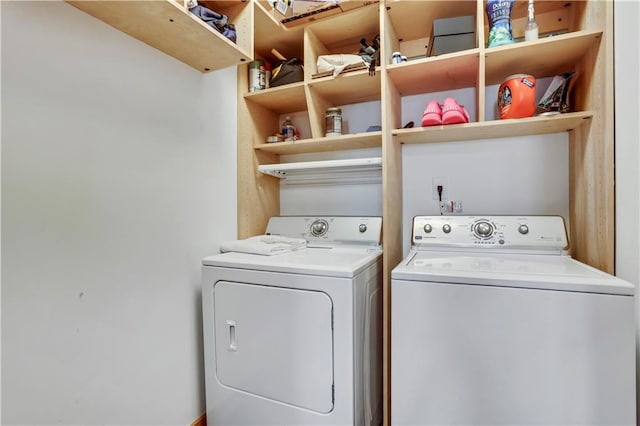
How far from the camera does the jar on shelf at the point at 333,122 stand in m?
1.83

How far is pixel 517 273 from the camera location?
104 centimetres

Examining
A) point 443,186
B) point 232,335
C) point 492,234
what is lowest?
point 232,335

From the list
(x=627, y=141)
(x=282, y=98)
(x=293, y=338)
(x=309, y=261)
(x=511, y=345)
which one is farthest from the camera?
(x=282, y=98)

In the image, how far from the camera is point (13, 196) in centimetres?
91

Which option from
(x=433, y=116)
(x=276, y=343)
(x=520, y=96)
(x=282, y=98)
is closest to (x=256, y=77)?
(x=282, y=98)

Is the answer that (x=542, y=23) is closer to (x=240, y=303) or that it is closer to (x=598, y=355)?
(x=598, y=355)

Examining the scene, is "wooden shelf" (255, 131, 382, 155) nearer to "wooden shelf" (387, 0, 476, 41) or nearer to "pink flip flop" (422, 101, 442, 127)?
"pink flip flop" (422, 101, 442, 127)

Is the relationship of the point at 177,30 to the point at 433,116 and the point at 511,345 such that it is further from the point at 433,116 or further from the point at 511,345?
the point at 511,345

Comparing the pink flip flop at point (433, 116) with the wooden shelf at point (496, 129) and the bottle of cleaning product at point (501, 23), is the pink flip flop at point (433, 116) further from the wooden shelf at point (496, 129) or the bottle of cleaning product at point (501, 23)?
the bottle of cleaning product at point (501, 23)

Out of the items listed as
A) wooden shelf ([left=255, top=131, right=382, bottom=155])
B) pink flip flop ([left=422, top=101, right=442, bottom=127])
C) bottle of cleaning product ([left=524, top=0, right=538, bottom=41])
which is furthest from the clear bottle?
bottle of cleaning product ([left=524, top=0, right=538, bottom=41])

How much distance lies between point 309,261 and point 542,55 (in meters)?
1.48

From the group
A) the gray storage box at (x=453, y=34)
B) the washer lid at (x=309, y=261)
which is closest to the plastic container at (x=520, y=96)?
the gray storage box at (x=453, y=34)

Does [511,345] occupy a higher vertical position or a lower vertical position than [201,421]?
higher

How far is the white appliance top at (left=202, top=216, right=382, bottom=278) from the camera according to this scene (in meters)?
1.27
